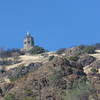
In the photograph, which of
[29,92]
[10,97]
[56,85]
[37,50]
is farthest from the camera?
[37,50]

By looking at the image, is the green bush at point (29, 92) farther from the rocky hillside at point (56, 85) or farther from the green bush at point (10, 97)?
the green bush at point (10, 97)

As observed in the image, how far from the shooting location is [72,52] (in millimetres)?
159625

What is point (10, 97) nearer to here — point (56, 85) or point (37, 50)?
point (56, 85)

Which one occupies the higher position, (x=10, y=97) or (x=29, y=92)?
(x=29, y=92)

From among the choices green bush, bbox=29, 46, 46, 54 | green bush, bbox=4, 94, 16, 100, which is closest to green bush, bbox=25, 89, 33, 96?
green bush, bbox=4, 94, 16, 100

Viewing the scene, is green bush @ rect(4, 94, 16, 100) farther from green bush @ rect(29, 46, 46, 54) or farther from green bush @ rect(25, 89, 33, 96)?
green bush @ rect(29, 46, 46, 54)

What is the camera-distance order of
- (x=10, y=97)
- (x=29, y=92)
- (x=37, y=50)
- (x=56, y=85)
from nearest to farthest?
1. (x=10, y=97)
2. (x=29, y=92)
3. (x=56, y=85)
4. (x=37, y=50)

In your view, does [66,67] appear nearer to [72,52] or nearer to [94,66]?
[94,66]

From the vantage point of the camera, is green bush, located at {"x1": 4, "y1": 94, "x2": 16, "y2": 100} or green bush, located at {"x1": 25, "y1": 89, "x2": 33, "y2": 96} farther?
green bush, located at {"x1": 25, "y1": 89, "x2": 33, "y2": 96}

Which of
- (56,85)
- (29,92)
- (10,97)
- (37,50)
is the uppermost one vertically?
(37,50)

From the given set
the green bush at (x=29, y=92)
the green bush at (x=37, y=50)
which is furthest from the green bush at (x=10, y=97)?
the green bush at (x=37, y=50)

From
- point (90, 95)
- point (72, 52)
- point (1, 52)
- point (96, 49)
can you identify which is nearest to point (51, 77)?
point (90, 95)

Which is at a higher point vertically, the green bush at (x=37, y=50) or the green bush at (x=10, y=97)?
the green bush at (x=37, y=50)

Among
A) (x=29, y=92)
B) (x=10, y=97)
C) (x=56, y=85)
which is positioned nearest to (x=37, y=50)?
(x=56, y=85)
